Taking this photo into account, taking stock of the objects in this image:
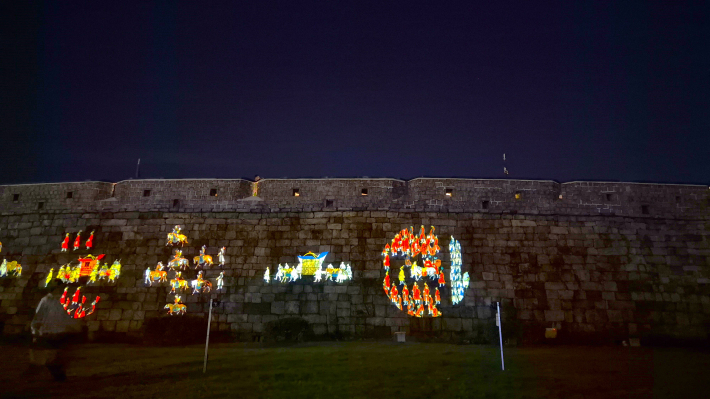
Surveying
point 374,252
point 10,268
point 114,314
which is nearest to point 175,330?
point 114,314

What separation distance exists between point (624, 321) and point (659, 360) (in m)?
2.89

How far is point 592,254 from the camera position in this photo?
14.2 m

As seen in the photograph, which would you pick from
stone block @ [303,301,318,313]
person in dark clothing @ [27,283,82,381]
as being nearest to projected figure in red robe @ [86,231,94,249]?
person in dark clothing @ [27,283,82,381]

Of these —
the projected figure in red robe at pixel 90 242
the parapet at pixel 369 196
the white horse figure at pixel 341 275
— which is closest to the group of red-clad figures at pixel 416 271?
the parapet at pixel 369 196

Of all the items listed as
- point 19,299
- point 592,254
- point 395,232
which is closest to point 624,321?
point 592,254

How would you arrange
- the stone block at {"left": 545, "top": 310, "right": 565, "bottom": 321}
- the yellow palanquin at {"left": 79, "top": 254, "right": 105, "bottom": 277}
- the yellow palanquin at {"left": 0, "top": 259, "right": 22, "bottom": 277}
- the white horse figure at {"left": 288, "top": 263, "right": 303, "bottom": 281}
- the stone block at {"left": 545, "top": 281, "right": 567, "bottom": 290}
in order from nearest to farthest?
the stone block at {"left": 545, "top": 310, "right": 565, "bottom": 321}, the stone block at {"left": 545, "top": 281, "right": 567, "bottom": 290}, the white horse figure at {"left": 288, "top": 263, "right": 303, "bottom": 281}, the yellow palanquin at {"left": 79, "top": 254, "right": 105, "bottom": 277}, the yellow palanquin at {"left": 0, "top": 259, "right": 22, "bottom": 277}

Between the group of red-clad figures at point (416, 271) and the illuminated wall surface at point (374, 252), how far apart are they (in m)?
0.10

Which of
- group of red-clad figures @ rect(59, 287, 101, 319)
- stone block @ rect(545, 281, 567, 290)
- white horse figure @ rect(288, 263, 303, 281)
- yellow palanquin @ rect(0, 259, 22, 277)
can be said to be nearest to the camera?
stone block @ rect(545, 281, 567, 290)

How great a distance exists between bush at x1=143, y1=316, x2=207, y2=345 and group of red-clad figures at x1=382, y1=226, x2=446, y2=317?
601cm

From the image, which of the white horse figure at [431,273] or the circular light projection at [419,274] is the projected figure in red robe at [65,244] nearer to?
the circular light projection at [419,274]

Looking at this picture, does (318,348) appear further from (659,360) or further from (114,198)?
(114,198)

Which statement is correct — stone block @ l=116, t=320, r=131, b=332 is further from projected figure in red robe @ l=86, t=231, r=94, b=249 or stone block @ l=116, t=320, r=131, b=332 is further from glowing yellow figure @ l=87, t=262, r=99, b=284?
projected figure in red robe @ l=86, t=231, r=94, b=249

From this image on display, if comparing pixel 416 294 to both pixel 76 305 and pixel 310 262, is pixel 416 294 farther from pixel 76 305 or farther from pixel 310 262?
pixel 76 305

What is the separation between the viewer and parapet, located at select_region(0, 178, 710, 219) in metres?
14.9
